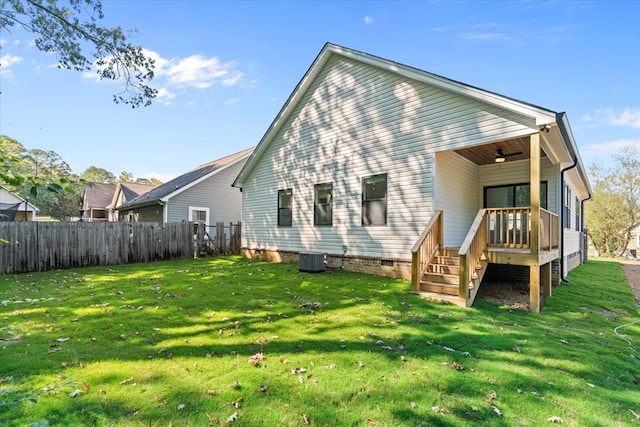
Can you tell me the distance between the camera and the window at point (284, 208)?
492 inches

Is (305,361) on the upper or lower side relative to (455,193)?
lower

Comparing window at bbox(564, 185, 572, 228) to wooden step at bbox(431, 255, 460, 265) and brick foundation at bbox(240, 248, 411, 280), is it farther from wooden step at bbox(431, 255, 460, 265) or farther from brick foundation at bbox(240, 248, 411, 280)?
brick foundation at bbox(240, 248, 411, 280)

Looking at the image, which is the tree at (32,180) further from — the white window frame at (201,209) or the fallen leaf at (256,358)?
the white window frame at (201,209)

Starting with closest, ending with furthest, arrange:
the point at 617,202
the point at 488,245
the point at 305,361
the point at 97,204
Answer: the point at 305,361 → the point at 488,245 → the point at 617,202 → the point at 97,204

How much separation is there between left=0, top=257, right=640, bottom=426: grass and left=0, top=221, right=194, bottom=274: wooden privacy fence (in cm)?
448

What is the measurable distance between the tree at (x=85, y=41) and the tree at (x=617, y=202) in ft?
108

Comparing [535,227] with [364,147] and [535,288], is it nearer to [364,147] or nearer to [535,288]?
[535,288]

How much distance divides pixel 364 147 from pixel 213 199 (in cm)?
1209

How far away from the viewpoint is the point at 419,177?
28.8 feet

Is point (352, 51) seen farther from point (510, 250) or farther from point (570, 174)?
point (570, 174)

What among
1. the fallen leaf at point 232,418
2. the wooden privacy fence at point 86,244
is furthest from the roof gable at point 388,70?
the fallen leaf at point 232,418

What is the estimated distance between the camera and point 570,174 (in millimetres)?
11109

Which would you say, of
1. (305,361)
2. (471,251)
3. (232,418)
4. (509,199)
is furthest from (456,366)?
(509,199)

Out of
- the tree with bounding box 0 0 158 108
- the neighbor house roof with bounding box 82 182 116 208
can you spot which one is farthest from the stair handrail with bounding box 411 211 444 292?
the neighbor house roof with bounding box 82 182 116 208
